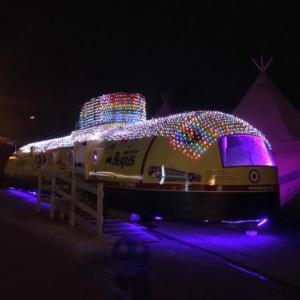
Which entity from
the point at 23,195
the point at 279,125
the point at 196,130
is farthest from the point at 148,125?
the point at 23,195

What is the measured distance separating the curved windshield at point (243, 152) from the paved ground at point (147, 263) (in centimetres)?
172

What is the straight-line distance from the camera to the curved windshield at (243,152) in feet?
34.6

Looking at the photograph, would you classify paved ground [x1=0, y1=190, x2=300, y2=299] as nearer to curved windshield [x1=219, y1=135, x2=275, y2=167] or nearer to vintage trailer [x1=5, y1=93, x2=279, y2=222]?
vintage trailer [x1=5, y1=93, x2=279, y2=222]

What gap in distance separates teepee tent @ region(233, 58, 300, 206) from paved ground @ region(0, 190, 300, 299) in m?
2.83

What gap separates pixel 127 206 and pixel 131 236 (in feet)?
3.90

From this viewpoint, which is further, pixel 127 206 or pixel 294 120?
pixel 294 120

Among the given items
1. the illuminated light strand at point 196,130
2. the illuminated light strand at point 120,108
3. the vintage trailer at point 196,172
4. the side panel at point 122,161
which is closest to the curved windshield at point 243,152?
the vintage trailer at point 196,172

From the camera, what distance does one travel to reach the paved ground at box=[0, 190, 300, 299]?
6590 millimetres

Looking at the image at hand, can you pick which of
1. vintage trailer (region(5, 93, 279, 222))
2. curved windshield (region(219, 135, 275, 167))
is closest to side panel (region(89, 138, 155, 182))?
vintage trailer (region(5, 93, 279, 222))

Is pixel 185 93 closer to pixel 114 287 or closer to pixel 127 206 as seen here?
pixel 127 206

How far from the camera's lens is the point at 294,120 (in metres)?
16.9

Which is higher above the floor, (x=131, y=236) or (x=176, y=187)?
(x=176, y=187)

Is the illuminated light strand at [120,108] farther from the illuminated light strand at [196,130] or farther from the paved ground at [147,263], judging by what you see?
the paved ground at [147,263]

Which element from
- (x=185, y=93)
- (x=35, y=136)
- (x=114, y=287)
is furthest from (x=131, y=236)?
(x=185, y=93)
